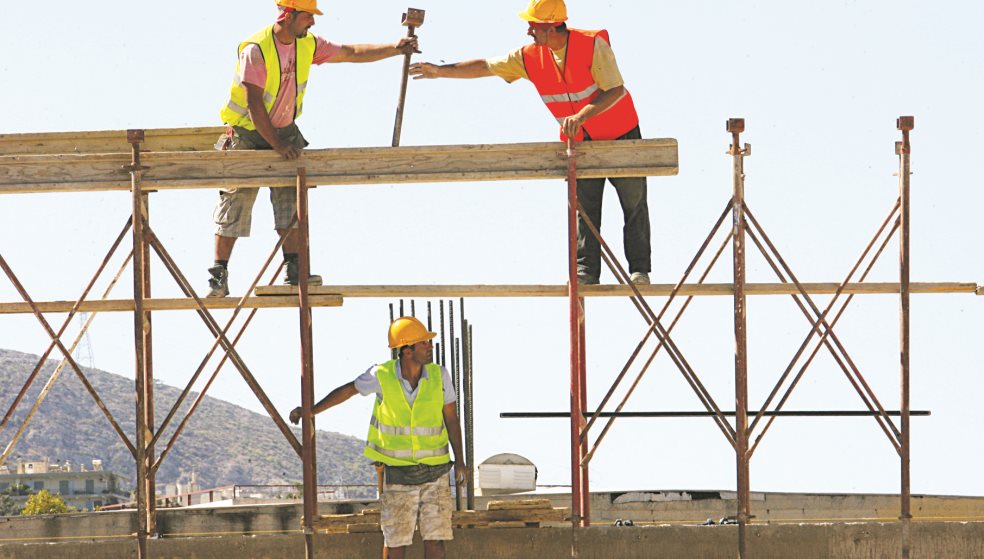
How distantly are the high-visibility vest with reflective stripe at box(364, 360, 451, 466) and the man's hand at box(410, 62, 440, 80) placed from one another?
299 cm

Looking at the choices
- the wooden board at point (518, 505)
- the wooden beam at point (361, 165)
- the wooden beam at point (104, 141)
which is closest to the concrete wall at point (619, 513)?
the wooden beam at point (104, 141)

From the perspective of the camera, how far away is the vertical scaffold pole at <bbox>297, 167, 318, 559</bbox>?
13.5 m

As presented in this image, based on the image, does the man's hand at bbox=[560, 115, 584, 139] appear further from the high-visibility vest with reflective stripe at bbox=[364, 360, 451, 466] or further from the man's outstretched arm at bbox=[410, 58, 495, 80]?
the high-visibility vest with reflective stripe at bbox=[364, 360, 451, 466]

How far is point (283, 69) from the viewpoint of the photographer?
1394cm

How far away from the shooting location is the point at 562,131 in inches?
554

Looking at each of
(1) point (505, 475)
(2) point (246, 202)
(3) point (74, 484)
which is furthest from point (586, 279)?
(3) point (74, 484)

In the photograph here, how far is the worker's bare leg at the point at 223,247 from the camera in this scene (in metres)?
14.4

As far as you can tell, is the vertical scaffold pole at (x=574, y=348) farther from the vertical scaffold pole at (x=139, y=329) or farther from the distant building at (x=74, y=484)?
the distant building at (x=74, y=484)

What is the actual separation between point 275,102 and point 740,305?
13.5 ft

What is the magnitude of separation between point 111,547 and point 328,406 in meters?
2.37

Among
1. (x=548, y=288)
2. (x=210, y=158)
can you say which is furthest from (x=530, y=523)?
(x=210, y=158)

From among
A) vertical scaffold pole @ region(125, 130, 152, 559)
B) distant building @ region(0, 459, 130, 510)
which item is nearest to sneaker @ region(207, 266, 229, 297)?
vertical scaffold pole @ region(125, 130, 152, 559)

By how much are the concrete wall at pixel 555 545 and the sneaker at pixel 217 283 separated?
2.03 meters

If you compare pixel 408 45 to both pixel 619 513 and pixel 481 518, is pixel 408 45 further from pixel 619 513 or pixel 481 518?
pixel 619 513
